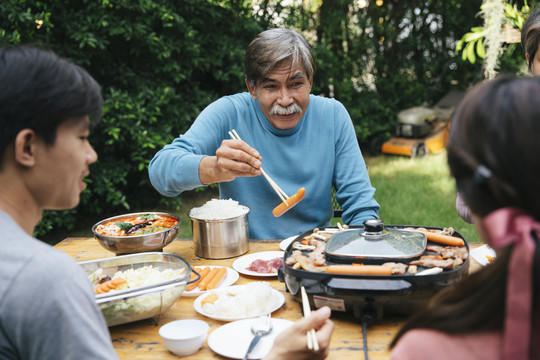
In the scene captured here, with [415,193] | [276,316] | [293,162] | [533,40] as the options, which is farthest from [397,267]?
[415,193]

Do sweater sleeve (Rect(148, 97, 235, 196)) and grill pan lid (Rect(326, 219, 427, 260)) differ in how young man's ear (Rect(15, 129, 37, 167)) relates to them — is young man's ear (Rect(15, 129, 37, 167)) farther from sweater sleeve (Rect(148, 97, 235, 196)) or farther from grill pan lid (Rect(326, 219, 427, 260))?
sweater sleeve (Rect(148, 97, 235, 196))

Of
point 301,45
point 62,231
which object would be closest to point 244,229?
point 301,45

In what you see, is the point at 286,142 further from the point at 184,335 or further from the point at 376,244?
the point at 184,335

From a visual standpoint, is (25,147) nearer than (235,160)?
Yes

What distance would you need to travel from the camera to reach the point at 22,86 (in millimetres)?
1093

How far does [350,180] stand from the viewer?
2781 millimetres

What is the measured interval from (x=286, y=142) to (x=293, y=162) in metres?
0.13

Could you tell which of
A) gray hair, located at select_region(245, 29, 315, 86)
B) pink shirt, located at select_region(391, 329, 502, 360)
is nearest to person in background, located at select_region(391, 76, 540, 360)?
pink shirt, located at select_region(391, 329, 502, 360)

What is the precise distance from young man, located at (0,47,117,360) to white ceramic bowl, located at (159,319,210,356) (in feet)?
1.02

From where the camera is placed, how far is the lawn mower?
741 centimetres

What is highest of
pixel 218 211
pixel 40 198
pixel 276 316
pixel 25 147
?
pixel 25 147

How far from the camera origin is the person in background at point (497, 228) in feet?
2.78

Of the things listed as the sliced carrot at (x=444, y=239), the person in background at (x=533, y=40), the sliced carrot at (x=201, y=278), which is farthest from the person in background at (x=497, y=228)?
the person in background at (x=533, y=40)

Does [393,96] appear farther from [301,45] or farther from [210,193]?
[301,45]
